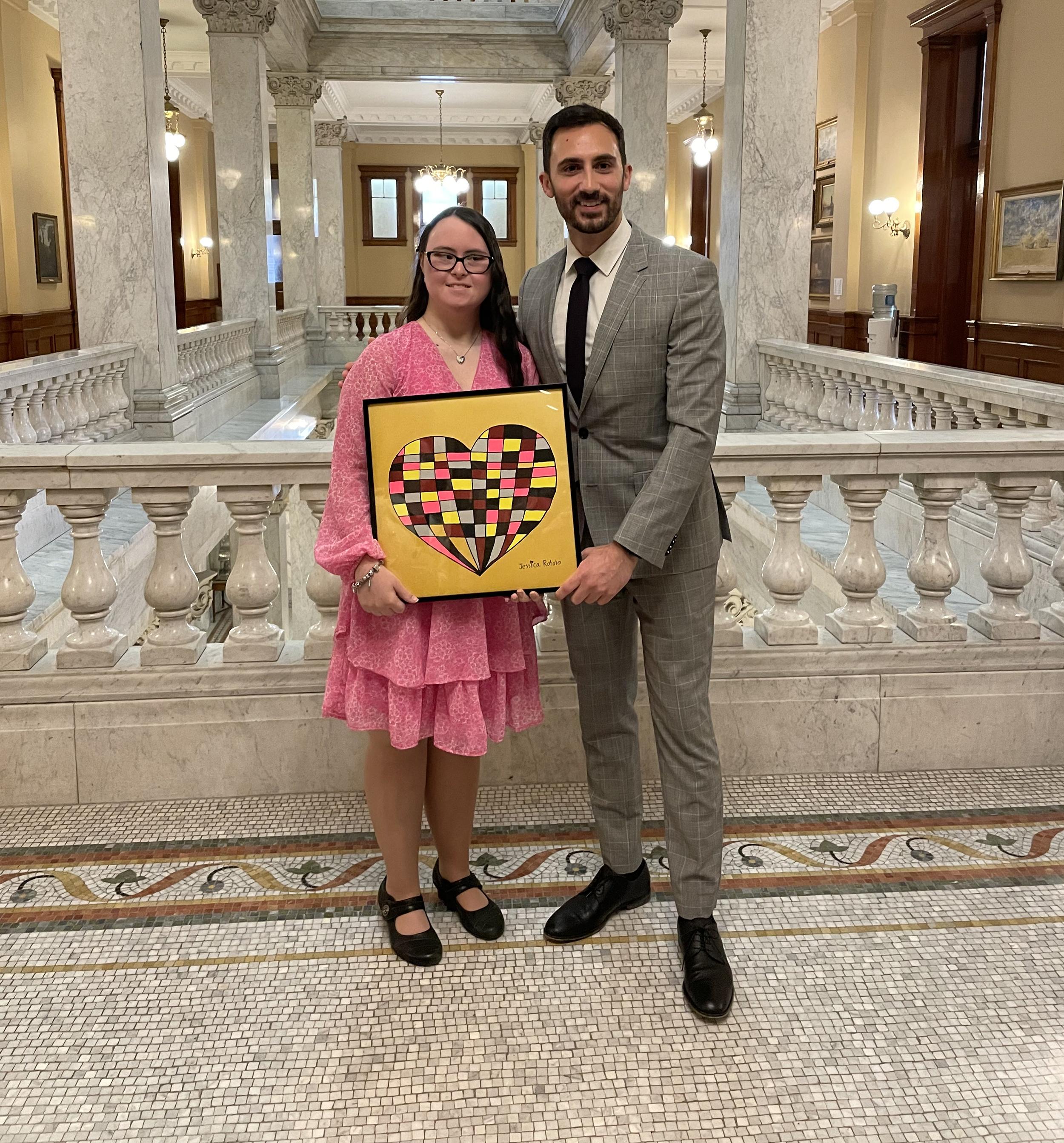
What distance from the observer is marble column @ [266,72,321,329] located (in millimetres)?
16172

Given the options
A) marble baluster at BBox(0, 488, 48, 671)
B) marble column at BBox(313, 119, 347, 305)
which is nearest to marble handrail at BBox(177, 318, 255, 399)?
marble baluster at BBox(0, 488, 48, 671)

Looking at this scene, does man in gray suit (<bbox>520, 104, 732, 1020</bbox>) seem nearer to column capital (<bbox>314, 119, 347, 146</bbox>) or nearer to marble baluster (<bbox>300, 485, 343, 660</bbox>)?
marble baluster (<bbox>300, 485, 343, 660</bbox>)

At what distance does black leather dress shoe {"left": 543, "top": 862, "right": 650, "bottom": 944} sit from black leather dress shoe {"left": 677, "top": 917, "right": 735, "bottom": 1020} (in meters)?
0.21

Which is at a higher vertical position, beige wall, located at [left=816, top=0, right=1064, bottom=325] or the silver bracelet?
beige wall, located at [left=816, top=0, right=1064, bottom=325]

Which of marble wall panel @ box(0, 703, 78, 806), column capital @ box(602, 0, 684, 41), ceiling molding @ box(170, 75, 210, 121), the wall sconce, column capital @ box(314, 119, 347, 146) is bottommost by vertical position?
marble wall panel @ box(0, 703, 78, 806)

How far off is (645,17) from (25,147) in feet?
25.8

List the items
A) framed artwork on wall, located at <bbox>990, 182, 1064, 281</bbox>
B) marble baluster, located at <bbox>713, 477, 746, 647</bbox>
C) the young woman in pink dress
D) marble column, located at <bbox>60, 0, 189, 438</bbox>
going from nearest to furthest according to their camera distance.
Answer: the young woman in pink dress < marble baluster, located at <bbox>713, 477, 746, 647</bbox> < marble column, located at <bbox>60, 0, 189, 438</bbox> < framed artwork on wall, located at <bbox>990, 182, 1064, 281</bbox>

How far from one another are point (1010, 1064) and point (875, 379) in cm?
493

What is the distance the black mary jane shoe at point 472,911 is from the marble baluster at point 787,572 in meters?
1.32

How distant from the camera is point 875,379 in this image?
654 centimetres

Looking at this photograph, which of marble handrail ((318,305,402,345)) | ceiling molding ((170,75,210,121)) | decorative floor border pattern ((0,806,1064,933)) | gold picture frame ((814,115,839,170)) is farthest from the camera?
ceiling molding ((170,75,210,121))

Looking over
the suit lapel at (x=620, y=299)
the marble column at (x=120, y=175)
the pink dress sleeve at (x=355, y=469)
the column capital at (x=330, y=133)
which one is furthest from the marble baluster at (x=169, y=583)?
the column capital at (x=330, y=133)

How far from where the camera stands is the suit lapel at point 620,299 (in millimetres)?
2291

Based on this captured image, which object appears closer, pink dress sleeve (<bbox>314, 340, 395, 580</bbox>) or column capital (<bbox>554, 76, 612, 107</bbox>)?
pink dress sleeve (<bbox>314, 340, 395, 580</bbox>)
